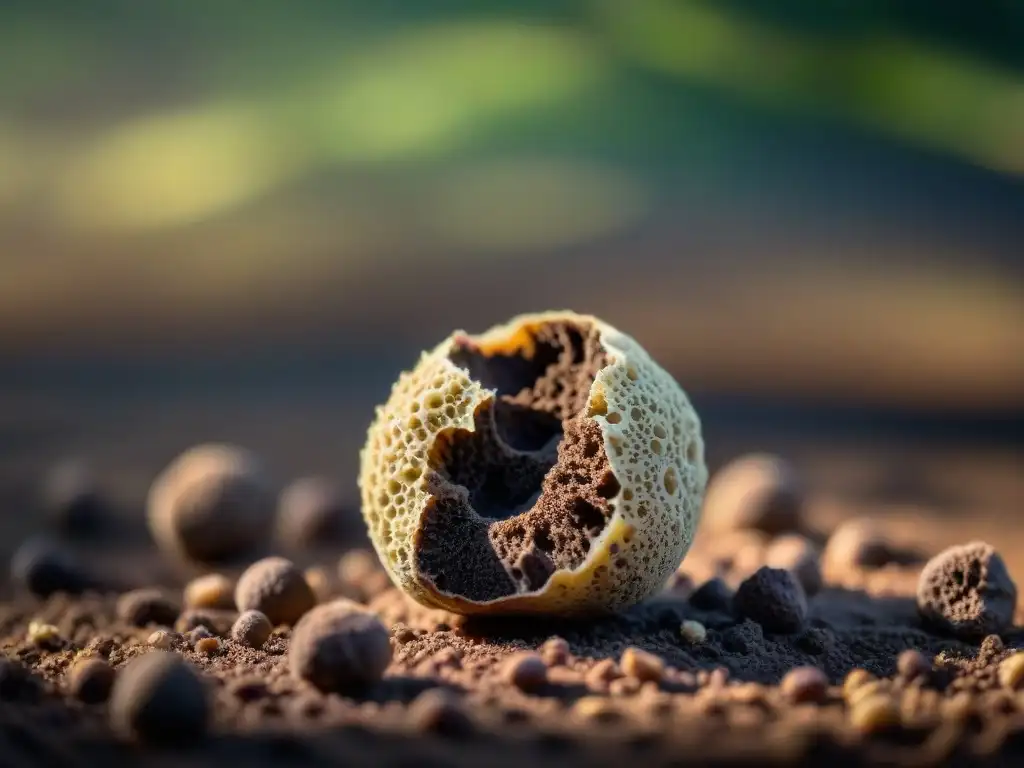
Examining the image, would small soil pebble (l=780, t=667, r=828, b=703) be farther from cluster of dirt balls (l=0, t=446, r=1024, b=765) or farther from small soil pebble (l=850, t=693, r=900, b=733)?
small soil pebble (l=850, t=693, r=900, b=733)

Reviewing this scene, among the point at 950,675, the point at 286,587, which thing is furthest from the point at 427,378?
the point at 950,675

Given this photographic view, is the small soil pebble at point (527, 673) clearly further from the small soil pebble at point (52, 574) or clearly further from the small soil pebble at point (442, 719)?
the small soil pebble at point (52, 574)

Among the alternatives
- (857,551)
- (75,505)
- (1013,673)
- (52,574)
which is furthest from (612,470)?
(75,505)

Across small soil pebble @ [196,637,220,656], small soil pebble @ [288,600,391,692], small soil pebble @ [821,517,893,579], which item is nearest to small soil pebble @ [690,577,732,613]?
small soil pebble @ [821,517,893,579]

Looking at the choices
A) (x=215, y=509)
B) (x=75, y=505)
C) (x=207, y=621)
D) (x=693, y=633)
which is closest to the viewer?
(x=693, y=633)

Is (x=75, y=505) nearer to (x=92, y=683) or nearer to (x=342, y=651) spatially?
(x=92, y=683)

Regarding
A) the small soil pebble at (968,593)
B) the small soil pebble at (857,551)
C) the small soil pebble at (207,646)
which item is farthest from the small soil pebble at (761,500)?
the small soil pebble at (207,646)
